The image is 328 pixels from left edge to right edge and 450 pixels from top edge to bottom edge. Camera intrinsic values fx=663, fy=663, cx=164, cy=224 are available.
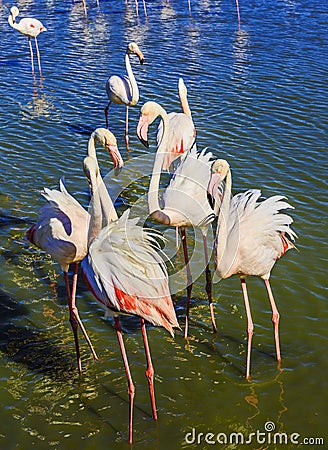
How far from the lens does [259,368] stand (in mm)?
5492

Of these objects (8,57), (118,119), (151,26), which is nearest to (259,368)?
(118,119)

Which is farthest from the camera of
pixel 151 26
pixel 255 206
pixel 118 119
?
pixel 151 26

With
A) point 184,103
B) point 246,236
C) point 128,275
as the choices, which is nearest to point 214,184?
point 246,236

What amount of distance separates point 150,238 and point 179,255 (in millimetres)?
2635

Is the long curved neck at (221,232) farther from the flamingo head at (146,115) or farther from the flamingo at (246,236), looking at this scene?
the flamingo head at (146,115)

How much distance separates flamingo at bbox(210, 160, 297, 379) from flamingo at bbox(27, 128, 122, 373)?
91 centimetres

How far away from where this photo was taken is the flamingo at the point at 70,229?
17.8ft

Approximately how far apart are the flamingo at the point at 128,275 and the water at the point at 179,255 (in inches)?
23.5

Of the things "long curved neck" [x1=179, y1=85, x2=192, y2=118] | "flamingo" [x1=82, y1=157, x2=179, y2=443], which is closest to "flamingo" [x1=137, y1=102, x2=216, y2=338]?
"flamingo" [x1=82, y1=157, x2=179, y2=443]

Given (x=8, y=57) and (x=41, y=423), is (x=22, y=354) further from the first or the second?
(x=8, y=57)

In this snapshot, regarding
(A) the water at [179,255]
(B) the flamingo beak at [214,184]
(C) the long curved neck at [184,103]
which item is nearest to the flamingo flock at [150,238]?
(B) the flamingo beak at [214,184]

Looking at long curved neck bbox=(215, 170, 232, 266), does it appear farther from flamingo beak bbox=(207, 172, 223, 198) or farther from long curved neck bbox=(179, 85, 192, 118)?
long curved neck bbox=(179, 85, 192, 118)

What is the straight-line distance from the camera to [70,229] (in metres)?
5.48

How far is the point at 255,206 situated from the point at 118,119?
20.7 ft
